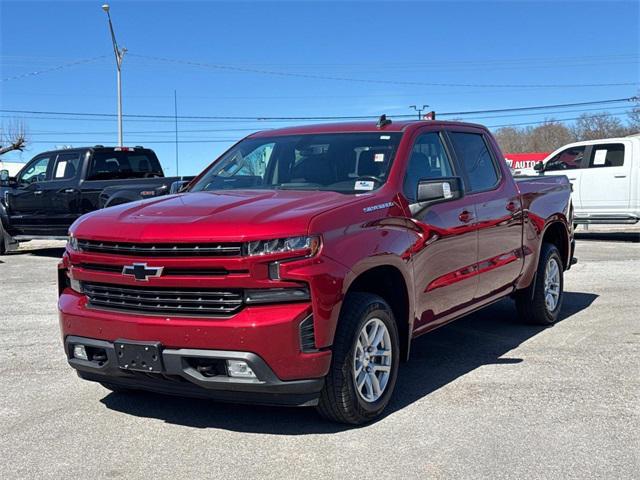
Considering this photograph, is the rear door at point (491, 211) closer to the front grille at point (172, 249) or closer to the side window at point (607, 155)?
the front grille at point (172, 249)

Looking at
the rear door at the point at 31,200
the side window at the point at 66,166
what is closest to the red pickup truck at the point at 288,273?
the side window at the point at 66,166

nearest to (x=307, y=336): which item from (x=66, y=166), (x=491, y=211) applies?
(x=491, y=211)

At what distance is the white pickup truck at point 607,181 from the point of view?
623 inches

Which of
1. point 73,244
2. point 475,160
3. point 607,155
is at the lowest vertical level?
point 73,244

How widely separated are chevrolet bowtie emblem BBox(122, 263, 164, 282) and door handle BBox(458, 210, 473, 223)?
2.43 metres

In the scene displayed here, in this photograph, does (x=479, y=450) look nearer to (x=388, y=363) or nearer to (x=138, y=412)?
(x=388, y=363)

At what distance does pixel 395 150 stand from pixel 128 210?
73.9 inches

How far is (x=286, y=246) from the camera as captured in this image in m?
3.95

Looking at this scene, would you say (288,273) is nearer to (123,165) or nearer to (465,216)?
(465,216)

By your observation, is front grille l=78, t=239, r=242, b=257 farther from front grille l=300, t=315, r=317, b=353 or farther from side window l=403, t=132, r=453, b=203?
side window l=403, t=132, r=453, b=203

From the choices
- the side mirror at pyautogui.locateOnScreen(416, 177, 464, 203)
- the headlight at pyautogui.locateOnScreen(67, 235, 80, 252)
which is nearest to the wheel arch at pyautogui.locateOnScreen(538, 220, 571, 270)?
the side mirror at pyautogui.locateOnScreen(416, 177, 464, 203)

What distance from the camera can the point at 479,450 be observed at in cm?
403

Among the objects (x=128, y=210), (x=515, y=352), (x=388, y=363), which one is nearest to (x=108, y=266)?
(x=128, y=210)

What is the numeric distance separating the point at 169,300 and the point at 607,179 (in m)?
14.1
